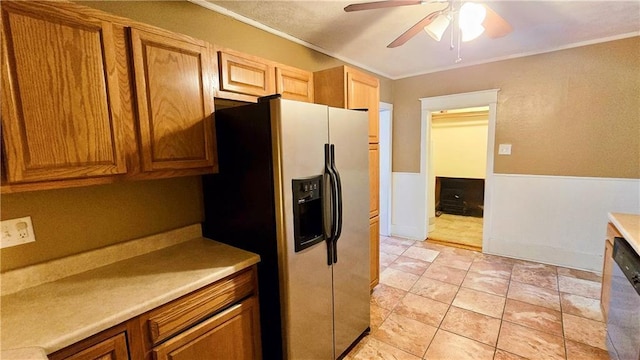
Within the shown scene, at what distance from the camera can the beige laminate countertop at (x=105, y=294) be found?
951 millimetres

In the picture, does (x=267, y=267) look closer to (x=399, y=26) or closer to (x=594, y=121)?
(x=399, y=26)

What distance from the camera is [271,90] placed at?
1.96m

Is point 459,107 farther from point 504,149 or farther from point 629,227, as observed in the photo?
point 629,227

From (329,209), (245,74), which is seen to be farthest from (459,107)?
(245,74)

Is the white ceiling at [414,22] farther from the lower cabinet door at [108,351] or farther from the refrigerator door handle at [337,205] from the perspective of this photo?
the lower cabinet door at [108,351]

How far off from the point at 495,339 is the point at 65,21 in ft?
10.0

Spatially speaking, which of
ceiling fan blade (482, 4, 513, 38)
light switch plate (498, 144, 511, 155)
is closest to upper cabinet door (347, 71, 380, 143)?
ceiling fan blade (482, 4, 513, 38)

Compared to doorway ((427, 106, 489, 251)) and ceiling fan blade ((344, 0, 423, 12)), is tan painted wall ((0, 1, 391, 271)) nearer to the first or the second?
ceiling fan blade ((344, 0, 423, 12))

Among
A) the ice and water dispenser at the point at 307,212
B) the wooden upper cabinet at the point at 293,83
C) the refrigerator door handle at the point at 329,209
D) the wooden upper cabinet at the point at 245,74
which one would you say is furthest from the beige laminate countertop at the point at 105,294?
the wooden upper cabinet at the point at 293,83

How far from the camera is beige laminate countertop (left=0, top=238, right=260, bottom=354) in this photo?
951 mm

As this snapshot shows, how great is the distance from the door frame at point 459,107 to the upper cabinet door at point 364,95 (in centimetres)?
156

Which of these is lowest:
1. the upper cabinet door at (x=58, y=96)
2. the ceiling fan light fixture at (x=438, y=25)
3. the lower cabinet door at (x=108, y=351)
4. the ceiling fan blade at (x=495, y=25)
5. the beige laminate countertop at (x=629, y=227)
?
the lower cabinet door at (x=108, y=351)

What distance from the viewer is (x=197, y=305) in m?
1.28

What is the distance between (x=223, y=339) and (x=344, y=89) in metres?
1.86
